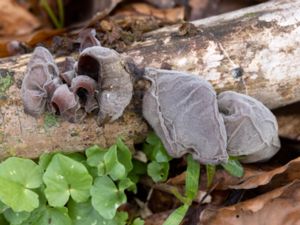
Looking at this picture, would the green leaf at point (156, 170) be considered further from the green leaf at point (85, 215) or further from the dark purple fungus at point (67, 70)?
the dark purple fungus at point (67, 70)

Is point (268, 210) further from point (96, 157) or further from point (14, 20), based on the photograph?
point (14, 20)

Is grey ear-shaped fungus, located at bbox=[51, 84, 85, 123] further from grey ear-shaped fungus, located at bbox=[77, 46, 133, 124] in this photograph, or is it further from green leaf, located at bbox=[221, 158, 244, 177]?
green leaf, located at bbox=[221, 158, 244, 177]

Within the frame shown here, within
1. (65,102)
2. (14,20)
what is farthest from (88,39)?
(14,20)

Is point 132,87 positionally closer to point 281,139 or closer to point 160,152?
point 160,152

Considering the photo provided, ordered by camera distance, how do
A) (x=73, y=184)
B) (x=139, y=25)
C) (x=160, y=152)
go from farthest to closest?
(x=139, y=25), (x=160, y=152), (x=73, y=184)

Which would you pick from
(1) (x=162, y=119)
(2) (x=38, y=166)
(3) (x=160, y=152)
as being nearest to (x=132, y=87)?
(1) (x=162, y=119)

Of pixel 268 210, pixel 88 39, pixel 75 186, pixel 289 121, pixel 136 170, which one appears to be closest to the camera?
pixel 75 186
